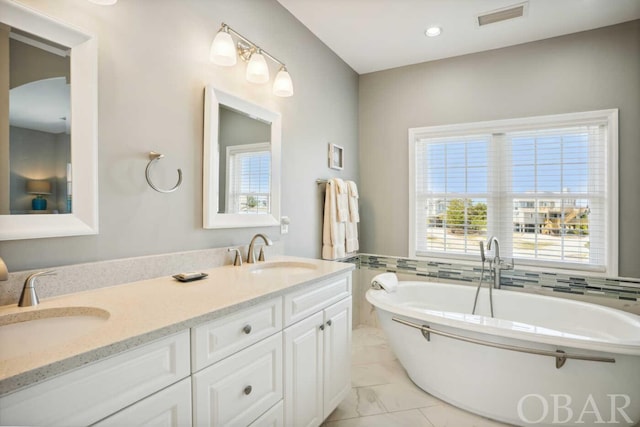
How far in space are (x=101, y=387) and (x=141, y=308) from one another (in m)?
0.30

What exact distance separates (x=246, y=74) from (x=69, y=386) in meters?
1.80

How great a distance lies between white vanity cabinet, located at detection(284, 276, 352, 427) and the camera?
Result: 4.97ft

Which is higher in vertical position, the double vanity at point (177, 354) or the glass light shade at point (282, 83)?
the glass light shade at point (282, 83)

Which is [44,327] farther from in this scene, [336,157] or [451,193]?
[451,193]

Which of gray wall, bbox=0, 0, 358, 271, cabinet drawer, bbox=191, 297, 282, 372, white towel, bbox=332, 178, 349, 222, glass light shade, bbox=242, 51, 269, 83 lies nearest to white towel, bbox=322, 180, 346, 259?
white towel, bbox=332, 178, 349, 222

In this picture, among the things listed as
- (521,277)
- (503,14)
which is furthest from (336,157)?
(521,277)

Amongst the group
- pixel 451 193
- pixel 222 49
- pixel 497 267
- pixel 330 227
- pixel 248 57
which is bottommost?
pixel 497 267

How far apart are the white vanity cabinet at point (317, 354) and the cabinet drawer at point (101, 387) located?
0.59 meters

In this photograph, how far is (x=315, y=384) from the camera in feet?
5.54

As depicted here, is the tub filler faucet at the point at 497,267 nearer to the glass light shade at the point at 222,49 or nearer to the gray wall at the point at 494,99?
the gray wall at the point at 494,99

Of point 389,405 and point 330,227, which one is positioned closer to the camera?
point 389,405

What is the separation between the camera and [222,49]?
5.65 ft

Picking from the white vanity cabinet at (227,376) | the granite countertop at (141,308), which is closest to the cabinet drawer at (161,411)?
the white vanity cabinet at (227,376)

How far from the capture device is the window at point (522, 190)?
2.70m
